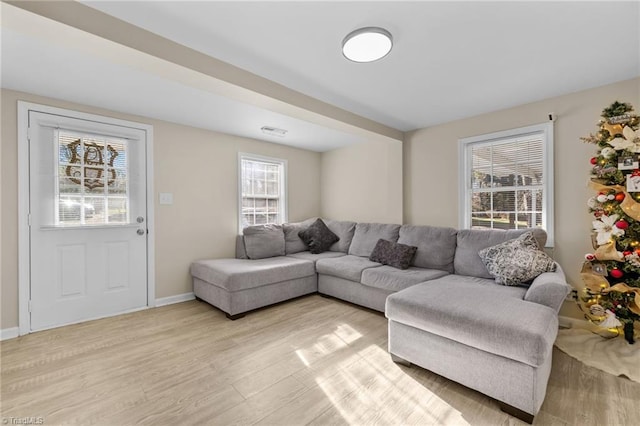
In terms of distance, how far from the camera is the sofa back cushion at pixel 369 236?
12.9 ft

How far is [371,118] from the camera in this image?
3.63 m

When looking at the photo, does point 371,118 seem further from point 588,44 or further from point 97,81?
point 97,81

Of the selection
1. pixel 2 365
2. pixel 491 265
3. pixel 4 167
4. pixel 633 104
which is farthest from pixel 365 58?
pixel 2 365

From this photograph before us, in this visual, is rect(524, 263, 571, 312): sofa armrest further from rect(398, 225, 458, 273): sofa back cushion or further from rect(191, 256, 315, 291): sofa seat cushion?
rect(191, 256, 315, 291): sofa seat cushion

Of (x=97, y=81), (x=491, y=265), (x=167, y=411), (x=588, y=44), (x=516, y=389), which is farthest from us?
(x=491, y=265)

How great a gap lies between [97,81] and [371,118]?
2905 millimetres

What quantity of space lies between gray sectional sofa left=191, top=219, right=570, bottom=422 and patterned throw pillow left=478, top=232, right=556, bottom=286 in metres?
0.09

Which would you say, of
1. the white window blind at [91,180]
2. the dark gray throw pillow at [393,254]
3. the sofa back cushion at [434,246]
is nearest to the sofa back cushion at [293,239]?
the dark gray throw pillow at [393,254]

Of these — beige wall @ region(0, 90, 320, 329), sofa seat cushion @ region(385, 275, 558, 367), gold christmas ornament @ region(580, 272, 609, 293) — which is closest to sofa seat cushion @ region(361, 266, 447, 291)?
sofa seat cushion @ region(385, 275, 558, 367)

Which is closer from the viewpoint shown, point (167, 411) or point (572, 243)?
point (167, 411)

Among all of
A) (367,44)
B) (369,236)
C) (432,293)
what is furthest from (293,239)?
(367,44)

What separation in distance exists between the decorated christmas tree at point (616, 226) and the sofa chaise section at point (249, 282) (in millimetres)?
2907

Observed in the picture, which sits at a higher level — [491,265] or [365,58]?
[365,58]

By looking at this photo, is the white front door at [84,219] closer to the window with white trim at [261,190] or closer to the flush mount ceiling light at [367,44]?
the window with white trim at [261,190]
